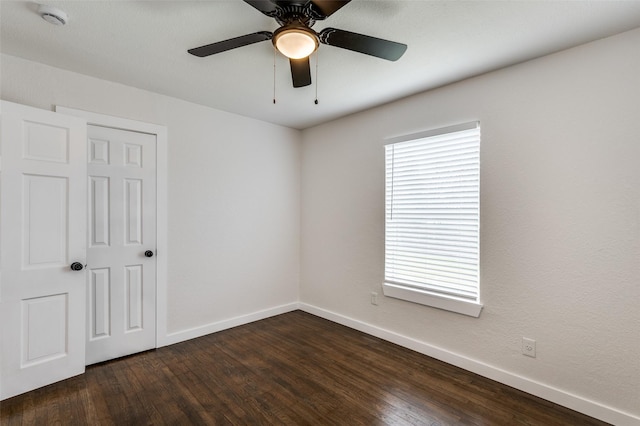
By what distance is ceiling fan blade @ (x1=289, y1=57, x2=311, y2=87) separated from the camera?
1.88 m

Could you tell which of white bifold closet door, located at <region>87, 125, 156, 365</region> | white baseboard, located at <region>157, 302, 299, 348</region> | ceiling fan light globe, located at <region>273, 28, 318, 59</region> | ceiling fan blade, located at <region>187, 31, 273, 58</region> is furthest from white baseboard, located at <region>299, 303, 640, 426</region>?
ceiling fan blade, located at <region>187, 31, 273, 58</region>

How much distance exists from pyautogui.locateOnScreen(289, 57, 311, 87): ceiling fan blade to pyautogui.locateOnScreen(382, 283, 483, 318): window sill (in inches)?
88.8

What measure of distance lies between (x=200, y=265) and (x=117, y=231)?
0.92 m

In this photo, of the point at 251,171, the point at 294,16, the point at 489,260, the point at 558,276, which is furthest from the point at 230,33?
the point at 558,276

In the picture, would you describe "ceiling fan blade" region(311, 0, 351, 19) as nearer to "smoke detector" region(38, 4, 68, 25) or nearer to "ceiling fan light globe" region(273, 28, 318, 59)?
"ceiling fan light globe" region(273, 28, 318, 59)

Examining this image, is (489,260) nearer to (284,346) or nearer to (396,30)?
(396,30)

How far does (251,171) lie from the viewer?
3904 millimetres

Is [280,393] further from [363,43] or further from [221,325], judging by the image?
[363,43]

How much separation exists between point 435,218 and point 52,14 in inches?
128

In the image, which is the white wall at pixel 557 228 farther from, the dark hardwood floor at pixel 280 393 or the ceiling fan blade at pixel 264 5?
the ceiling fan blade at pixel 264 5

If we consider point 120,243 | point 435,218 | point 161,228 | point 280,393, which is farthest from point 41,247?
point 435,218

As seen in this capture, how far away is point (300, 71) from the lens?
6.47 feet

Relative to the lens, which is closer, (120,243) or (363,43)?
(363,43)

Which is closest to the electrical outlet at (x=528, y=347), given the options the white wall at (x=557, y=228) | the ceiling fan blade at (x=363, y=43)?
the white wall at (x=557, y=228)
